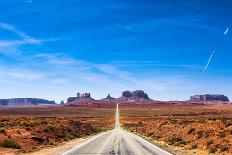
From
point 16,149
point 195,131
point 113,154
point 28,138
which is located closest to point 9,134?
point 28,138

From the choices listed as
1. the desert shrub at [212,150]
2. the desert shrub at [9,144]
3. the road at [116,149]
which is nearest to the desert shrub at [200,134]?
the road at [116,149]

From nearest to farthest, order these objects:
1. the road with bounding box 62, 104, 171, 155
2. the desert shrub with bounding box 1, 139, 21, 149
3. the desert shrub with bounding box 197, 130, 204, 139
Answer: the road with bounding box 62, 104, 171, 155, the desert shrub with bounding box 1, 139, 21, 149, the desert shrub with bounding box 197, 130, 204, 139

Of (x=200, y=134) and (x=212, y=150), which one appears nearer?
(x=212, y=150)

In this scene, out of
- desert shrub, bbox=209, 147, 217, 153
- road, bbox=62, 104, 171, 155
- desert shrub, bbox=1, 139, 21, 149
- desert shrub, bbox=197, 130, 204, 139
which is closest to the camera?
road, bbox=62, 104, 171, 155

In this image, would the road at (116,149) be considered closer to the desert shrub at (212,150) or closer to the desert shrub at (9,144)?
the desert shrub at (212,150)

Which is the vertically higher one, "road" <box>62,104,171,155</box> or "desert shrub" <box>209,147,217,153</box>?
"desert shrub" <box>209,147,217,153</box>

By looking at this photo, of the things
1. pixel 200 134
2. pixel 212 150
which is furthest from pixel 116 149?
pixel 200 134

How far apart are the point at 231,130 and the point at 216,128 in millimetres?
4726

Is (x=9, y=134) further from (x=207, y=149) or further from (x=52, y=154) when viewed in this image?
(x=207, y=149)

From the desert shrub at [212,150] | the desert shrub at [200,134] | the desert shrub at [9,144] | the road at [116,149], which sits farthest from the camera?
the desert shrub at [200,134]

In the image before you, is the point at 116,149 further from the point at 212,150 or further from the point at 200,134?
the point at 200,134

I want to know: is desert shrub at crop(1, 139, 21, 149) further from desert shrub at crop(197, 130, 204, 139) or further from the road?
desert shrub at crop(197, 130, 204, 139)

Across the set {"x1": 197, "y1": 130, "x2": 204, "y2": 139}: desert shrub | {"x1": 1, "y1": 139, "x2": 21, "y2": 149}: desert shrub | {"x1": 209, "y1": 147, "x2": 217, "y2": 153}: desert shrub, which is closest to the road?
{"x1": 209, "y1": 147, "x2": 217, "y2": 153}: desert shrub

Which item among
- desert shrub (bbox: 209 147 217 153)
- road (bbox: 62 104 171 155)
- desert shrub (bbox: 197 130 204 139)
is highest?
desert shrub (bbox: 197 130 204 139)
